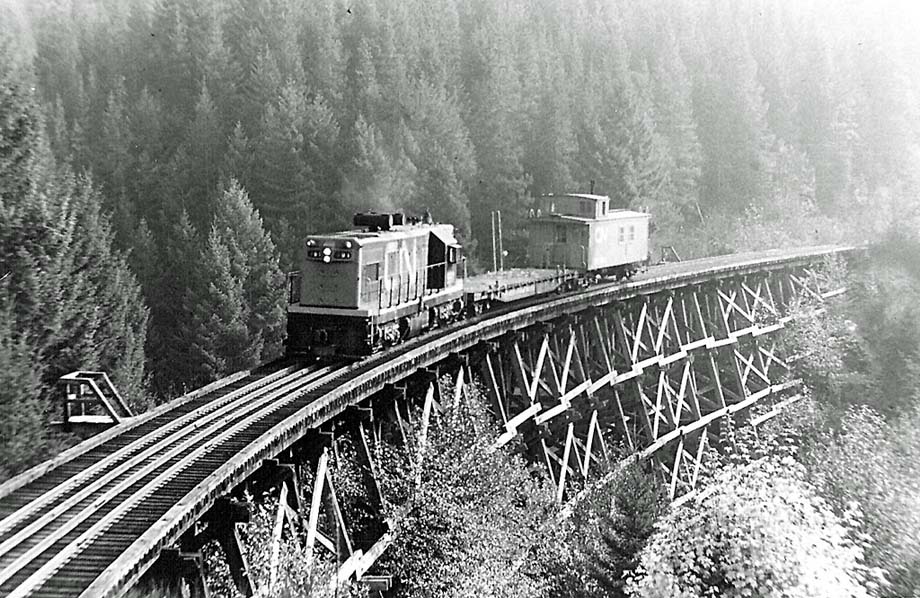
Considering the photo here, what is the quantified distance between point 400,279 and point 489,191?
22852 millimetres

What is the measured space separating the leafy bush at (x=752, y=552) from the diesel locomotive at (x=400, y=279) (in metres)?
6.94

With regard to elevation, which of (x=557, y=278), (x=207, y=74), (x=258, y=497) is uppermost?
(x=207, y=74)

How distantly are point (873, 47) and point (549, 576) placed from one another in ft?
206

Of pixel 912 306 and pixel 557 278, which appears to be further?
pixel 912 306

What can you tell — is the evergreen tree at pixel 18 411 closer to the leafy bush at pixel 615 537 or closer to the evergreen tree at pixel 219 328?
the leafy bush at pixel 615 537

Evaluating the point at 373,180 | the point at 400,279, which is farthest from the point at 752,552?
the point at 373,180

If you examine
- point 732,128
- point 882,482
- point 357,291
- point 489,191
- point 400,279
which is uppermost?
point 732,128

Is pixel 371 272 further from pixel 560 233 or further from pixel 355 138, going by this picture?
pixel 355 138

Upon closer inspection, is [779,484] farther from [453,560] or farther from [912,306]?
[912,306]

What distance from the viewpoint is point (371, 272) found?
18.5 m

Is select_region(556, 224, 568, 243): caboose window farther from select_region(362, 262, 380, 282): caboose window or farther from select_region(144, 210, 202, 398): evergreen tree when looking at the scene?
select_region(144, 210, 202, 398): evergreen tree

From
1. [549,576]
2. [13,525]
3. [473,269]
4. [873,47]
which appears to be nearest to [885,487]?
[549,576]

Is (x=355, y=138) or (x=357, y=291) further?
(x=355, y=138)

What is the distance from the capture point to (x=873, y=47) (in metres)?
67.0
